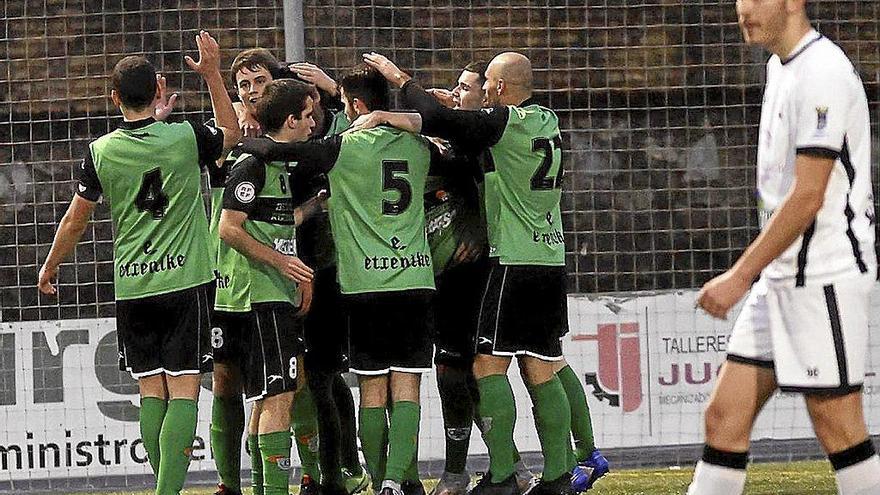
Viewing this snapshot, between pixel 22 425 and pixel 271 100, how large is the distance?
4.16 metres

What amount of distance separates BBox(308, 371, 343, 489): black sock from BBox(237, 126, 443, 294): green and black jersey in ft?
2.47

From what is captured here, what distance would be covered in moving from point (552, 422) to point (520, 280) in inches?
25.1

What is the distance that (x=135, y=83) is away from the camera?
639 cm

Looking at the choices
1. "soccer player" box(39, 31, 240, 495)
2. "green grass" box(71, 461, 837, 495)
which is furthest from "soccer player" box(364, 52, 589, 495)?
"soccer player" box(39, 31, 240, 495)

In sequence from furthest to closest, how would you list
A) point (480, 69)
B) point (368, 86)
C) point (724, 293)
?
point (480, 69)
point (368, 86)
point (724, 293)

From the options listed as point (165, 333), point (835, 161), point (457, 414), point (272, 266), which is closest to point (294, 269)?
point (272, 266)

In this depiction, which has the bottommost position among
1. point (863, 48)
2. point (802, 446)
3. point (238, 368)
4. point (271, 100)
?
point (802, 446)

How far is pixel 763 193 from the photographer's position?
4.67 metres

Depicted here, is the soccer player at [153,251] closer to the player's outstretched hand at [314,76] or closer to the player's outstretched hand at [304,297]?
the player's outstretched hand at [304,297]

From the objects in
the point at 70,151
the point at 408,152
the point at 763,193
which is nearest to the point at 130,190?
the point at 408,152

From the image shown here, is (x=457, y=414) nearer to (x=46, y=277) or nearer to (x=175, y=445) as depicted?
(x=175, y=445)

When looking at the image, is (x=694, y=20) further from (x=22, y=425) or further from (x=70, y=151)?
(x=22, y=425)

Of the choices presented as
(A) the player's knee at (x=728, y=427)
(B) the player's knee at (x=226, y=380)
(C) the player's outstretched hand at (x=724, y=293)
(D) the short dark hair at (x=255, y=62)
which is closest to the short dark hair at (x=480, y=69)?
(D) the short dark hair at (x=255, y=62)

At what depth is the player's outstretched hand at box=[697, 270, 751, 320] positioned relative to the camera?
4238 millimetres
